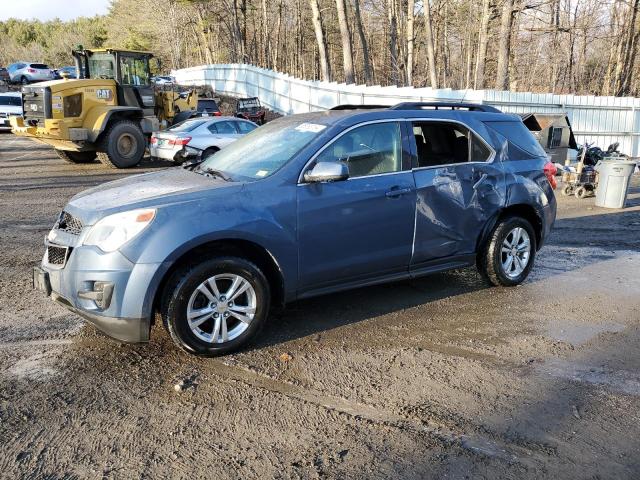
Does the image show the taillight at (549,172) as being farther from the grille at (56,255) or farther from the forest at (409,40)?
the forest at (409,40)

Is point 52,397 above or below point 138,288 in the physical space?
below

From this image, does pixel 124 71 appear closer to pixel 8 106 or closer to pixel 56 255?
pixel 8 106

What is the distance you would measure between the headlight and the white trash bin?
9822mm

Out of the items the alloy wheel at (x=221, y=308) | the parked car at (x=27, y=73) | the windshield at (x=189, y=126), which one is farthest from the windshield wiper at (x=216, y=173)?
the parked car at (x=27, y=73)

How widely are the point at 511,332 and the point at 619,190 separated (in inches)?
304

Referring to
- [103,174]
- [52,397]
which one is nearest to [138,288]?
[52,397]

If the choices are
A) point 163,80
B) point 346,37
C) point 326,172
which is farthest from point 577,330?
point 163,80

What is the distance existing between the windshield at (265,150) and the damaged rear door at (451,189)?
1.04 m

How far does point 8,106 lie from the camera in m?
23.6

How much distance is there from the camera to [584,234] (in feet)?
28.7

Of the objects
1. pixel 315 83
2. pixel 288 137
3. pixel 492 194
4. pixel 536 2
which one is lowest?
pixel 492 194

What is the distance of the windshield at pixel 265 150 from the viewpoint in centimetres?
454

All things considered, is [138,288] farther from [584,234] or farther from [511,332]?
[584,234]

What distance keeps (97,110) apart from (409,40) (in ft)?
65.9
